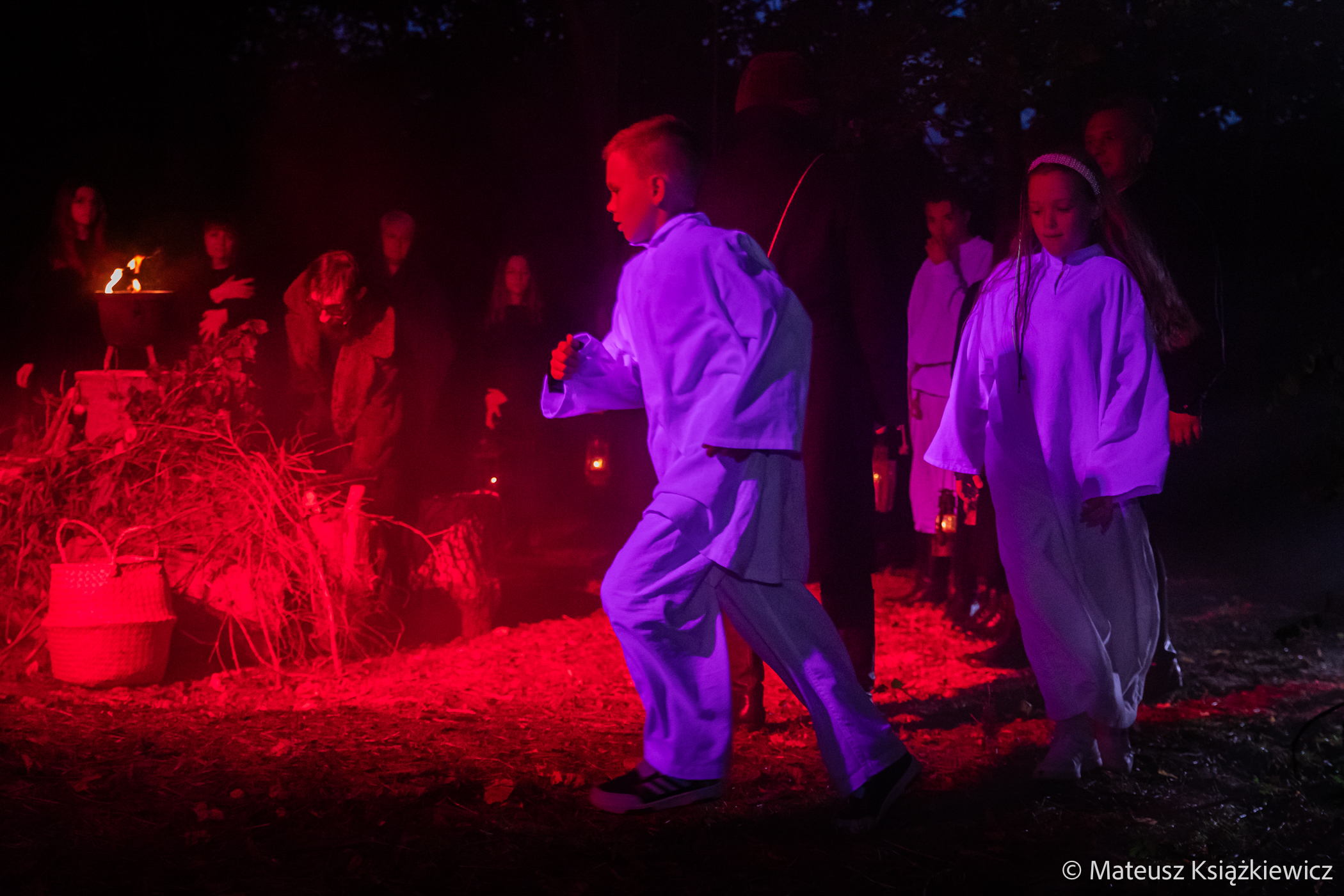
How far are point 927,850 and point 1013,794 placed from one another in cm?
62

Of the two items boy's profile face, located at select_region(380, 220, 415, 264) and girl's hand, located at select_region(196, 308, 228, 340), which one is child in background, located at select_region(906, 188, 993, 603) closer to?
boy's profile face, located at select_region(380, 220, 415, 264)

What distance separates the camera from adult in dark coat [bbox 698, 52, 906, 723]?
4219mm

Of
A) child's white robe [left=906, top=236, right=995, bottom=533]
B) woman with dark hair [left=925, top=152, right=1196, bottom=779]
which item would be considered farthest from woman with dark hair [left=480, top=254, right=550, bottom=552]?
woman with dark hair [left=925, top=152, right=1196, bottom=779]

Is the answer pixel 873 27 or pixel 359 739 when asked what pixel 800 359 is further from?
pixel 873 27

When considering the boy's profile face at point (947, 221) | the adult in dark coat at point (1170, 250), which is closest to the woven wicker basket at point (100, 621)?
the adult in dark coat at point (1170, 250)

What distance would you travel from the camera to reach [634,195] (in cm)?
348

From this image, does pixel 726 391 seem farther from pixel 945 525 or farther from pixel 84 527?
pixel 945 525

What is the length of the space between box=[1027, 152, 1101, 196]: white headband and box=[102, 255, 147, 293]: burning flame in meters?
4.05

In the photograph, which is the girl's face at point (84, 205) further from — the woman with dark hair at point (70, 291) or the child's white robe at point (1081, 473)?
the child's white robe at point (1081, 473)

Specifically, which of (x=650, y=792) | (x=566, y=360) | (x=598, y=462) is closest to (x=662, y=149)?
(x=566, y=360)

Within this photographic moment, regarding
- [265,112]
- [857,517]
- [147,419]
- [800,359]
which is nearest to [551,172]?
[265,112]

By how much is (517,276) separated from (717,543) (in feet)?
17.5

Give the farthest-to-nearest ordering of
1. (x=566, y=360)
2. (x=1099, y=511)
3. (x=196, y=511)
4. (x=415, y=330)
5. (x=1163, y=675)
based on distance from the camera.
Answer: (x=415, y=330) → (x=196, y=511) → (x=1163, y=675) → (x=1099, y=511) → (x=566, y=360)

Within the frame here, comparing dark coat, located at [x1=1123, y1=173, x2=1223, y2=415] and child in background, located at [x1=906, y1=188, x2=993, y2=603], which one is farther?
child in background, located at [x1=906, y1=188, x2=993, y2=603]
